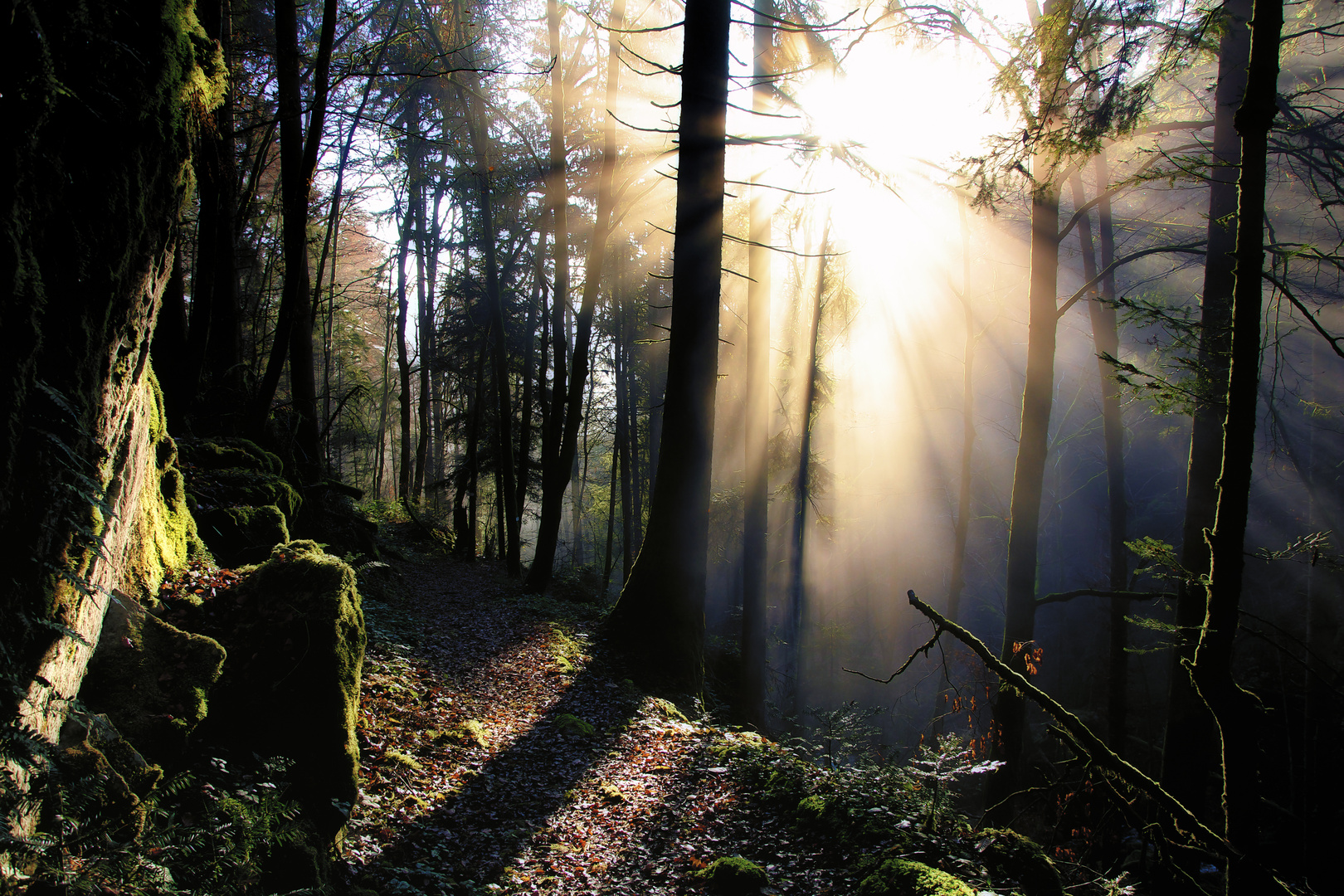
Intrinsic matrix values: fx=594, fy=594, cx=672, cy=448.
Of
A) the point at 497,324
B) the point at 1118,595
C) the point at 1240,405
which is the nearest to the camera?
the point at 1240,405

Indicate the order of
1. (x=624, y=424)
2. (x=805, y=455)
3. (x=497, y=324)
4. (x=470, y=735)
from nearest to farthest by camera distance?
(x=470, y=735), (x=497, y=324), (x=805, y=455), (x=624, y=424)

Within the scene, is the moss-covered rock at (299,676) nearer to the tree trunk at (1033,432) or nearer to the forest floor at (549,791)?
the forest floor at (549,791)

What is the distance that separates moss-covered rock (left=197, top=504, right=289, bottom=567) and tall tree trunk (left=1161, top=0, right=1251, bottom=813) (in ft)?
29.1

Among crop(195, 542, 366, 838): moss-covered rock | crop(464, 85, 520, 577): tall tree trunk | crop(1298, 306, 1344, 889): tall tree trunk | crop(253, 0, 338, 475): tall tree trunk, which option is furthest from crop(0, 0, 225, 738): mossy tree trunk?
crop(464, 85, 520, 577): tall tree trunk

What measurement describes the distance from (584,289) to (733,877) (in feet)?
32.1

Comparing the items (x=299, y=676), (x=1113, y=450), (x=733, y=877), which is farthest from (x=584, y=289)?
(x=1113, y=450)

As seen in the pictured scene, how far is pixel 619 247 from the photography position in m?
17.3

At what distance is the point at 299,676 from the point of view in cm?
348

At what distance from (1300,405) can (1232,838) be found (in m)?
27.1

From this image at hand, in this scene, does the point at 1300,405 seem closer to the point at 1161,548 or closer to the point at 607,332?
the point at 1161,548

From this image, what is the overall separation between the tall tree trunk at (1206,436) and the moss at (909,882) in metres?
5.00

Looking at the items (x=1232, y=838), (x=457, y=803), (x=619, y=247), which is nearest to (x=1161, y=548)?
(x=1232, y=838)

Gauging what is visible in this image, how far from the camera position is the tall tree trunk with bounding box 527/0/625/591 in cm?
1092

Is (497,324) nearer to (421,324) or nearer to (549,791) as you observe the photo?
(421,324)
